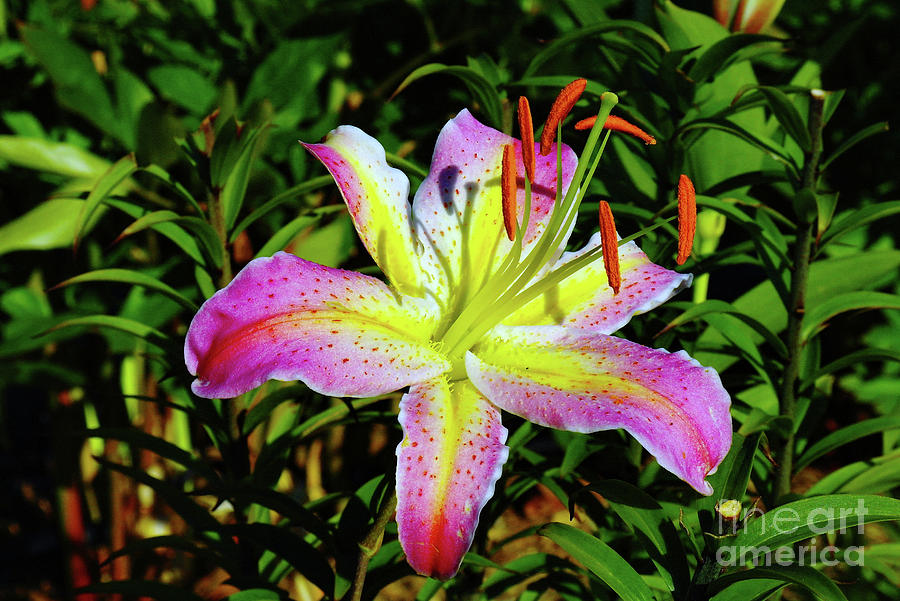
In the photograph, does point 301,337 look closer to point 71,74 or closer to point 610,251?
point 610,251

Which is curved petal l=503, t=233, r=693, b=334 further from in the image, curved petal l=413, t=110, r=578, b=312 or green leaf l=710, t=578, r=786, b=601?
green leaf l=710, t=578, r=786, b=601

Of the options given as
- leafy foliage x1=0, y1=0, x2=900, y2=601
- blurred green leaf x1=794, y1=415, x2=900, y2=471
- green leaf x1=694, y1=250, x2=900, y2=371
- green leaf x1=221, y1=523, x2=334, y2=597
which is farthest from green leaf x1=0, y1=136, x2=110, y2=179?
blurred green leaf x1=794, y1=415, x2=900, y2=471

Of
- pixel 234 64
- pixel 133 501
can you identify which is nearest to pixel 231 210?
pixel 234 64

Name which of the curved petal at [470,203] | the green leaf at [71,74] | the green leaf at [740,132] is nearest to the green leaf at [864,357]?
the green leaf at [740,132]

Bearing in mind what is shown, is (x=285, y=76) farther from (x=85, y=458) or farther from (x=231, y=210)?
(x=85, y=458)

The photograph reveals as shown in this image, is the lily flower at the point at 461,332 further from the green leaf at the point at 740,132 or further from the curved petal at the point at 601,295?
the green leaf at the point at 740,132

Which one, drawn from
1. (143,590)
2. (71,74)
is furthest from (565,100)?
(71,74)
